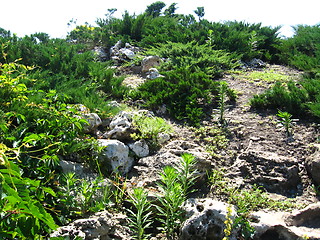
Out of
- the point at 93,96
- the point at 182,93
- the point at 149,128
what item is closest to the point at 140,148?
the point at 149,128

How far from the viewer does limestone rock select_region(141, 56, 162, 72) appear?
888 centimetres

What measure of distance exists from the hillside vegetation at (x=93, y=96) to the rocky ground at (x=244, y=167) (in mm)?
209

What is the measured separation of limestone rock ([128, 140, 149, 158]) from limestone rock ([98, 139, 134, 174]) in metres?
0.17

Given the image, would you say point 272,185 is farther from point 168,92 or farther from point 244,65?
point 244,65

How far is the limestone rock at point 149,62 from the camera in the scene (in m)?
8.88

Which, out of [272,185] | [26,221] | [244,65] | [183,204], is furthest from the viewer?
[244,65]

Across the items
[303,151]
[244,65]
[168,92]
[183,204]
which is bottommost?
[183,204]

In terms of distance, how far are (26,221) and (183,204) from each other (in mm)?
2012

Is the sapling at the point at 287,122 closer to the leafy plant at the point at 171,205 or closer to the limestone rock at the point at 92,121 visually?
the leafy plant at the point at 171,205

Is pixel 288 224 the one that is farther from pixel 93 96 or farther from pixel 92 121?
pixel 93 96

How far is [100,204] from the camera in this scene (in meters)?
3.46

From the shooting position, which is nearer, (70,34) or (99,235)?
(99,235)

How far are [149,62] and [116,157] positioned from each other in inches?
198

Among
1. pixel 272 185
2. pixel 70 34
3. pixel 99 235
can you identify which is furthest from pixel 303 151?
pixel 70 34
